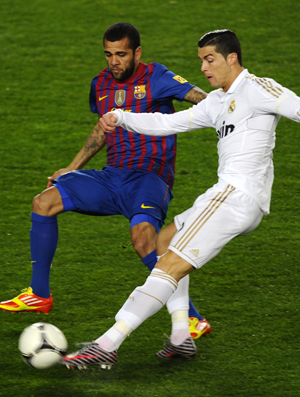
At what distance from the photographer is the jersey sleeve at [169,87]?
4129 millimetres

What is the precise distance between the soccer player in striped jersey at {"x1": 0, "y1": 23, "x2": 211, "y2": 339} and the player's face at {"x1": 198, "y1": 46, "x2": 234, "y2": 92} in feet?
2.13

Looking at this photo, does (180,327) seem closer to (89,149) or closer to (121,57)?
(89,149)

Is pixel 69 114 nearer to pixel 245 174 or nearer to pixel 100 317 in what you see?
pixel 100 317

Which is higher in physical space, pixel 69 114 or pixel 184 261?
pixel 69 114

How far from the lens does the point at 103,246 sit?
198 inches

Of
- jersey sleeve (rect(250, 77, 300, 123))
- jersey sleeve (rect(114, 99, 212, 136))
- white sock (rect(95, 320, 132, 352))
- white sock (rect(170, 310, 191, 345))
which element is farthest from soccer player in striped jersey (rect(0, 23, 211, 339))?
jersey sleeve (rect(250, 77, 300, 123))

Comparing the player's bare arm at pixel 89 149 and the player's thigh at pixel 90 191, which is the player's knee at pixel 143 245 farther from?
the player's bare arm at pixel 89 149

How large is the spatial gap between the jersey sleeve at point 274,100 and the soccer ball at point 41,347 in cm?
150

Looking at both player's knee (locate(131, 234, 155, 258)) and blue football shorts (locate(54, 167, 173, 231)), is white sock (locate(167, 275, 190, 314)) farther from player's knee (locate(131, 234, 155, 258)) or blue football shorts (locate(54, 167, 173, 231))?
blue football shorts (locate(54, 167, 173, 231))

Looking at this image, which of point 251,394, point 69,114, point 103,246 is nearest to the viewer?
point 251,394

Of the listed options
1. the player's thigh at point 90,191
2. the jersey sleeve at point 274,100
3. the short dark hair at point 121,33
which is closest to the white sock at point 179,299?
the player's thigh at point 90,191

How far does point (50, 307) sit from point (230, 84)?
1.70m

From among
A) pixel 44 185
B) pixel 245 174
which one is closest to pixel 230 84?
pixel 245 174

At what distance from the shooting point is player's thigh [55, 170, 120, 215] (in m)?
3.93
